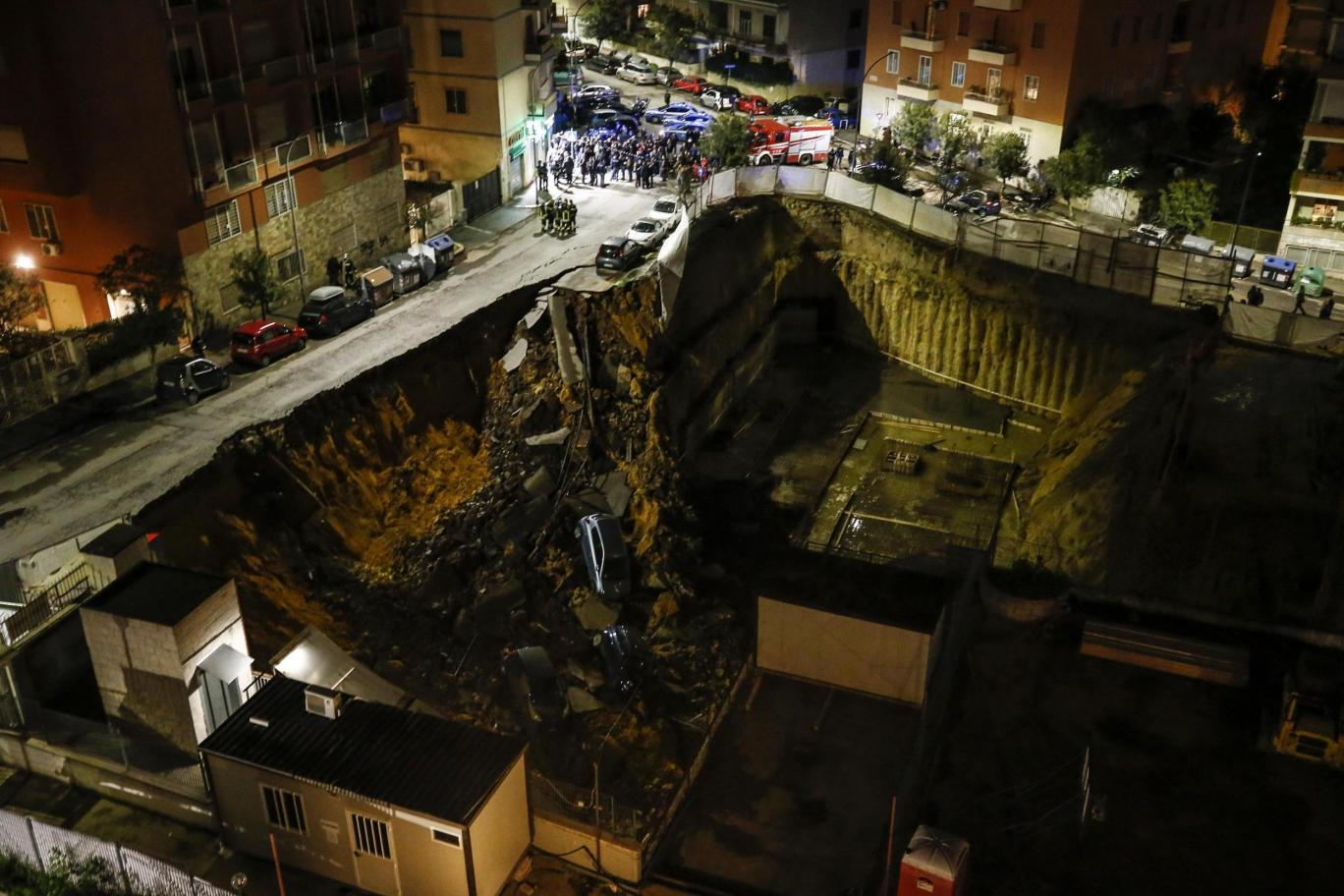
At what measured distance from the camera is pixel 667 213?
45.1 metres

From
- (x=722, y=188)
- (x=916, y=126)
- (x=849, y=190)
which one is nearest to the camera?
(x=849, y=190)

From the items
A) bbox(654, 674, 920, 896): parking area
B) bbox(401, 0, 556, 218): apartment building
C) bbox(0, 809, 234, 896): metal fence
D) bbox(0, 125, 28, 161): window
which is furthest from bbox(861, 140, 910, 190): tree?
bbox(0, 809, 234, 896): metal fence

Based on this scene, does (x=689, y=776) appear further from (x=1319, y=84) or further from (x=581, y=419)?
(x=1319, y=84)

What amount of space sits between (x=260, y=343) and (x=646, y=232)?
556 inches

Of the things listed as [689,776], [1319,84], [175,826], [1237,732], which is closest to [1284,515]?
[1237,732]

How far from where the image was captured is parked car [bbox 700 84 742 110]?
222ft

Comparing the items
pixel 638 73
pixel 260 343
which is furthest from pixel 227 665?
pixel 638 73

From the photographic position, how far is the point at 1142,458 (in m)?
33.0

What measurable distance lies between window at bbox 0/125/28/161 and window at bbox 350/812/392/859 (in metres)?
26.7

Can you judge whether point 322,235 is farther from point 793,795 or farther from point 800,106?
point 800,106

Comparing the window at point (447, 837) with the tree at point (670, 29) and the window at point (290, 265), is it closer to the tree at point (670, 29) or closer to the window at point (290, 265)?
the window at point (290, 265)

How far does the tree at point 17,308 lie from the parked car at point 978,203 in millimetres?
35260

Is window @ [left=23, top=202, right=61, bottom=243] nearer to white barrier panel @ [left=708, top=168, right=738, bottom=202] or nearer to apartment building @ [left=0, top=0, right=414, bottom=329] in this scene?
apartment building @ [left=0, top=0, right=414, bottom=329]

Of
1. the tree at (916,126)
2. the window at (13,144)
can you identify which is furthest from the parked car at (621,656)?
the tree at (916,126)
